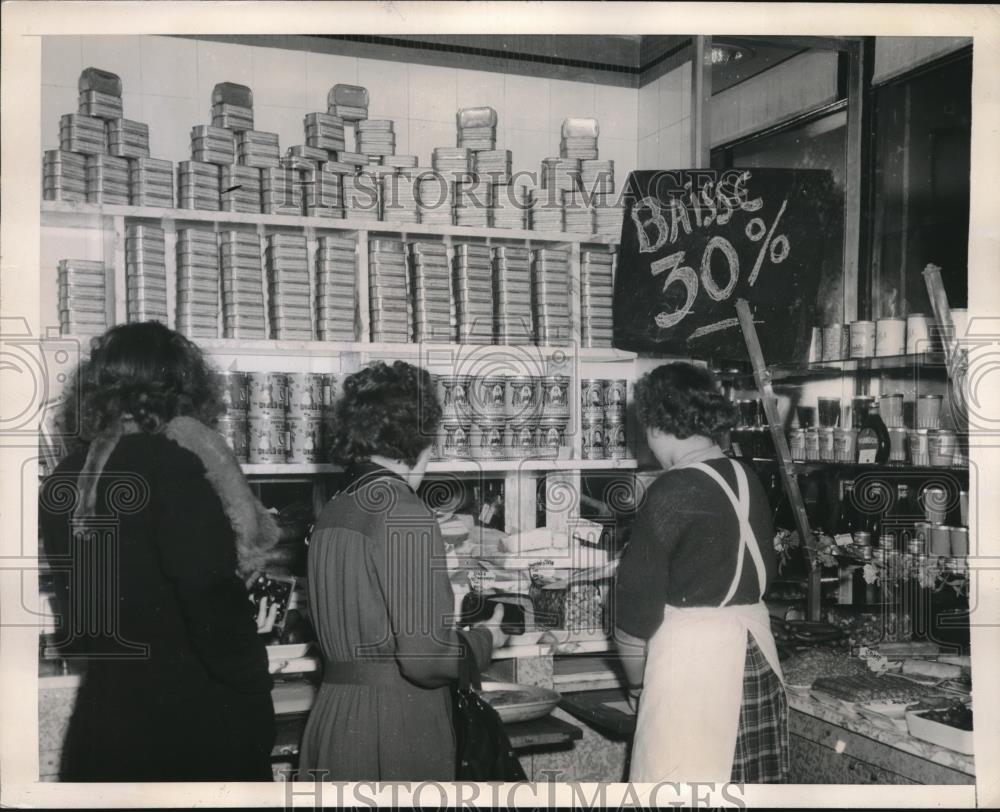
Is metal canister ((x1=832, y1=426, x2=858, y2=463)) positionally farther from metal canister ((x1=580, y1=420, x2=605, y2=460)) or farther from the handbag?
the handbag

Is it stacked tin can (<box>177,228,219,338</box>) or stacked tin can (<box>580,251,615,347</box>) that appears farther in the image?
stacked tin can (<box>580,251,615,347</box>)

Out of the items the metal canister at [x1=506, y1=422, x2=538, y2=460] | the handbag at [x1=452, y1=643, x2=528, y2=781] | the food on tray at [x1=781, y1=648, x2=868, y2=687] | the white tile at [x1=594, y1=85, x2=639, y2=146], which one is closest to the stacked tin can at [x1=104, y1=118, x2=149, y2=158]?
the metal canister at [x1=506, y1=422, x2=538, y2=460]

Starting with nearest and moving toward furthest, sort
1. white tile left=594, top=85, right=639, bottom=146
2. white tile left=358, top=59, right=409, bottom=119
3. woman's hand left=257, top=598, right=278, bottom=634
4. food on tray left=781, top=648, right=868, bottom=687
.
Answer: food on tray left=781, top=648, right=868, bottom=687 → woman's hand left=257, top=598, right=278, bottom=634 → white tile left=358, top=59, right=409, bottom=119 → white tile left=594, top=85, right=639, bottom=146

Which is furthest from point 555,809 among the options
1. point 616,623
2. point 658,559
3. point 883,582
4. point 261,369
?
point 261,369

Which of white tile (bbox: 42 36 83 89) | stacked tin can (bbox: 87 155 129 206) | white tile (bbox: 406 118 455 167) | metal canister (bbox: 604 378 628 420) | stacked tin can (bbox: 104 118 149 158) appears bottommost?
metal canister (bbox: 604 378 628 420)

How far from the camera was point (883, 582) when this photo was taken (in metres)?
3.25

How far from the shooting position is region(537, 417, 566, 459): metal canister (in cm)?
379

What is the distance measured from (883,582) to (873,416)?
0.57m

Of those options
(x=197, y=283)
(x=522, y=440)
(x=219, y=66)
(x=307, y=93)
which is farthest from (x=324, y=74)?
(x=522, y=440)

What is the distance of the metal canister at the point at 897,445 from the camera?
3.22 m

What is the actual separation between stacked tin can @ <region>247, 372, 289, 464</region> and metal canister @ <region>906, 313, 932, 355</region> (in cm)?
220

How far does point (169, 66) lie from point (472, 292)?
149 centimetres

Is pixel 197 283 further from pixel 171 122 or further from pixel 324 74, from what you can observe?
pixel 324 74

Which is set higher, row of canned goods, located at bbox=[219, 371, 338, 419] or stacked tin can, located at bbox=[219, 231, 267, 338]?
stacked tin can, located at bbox=[219, 231, 267, 338]
